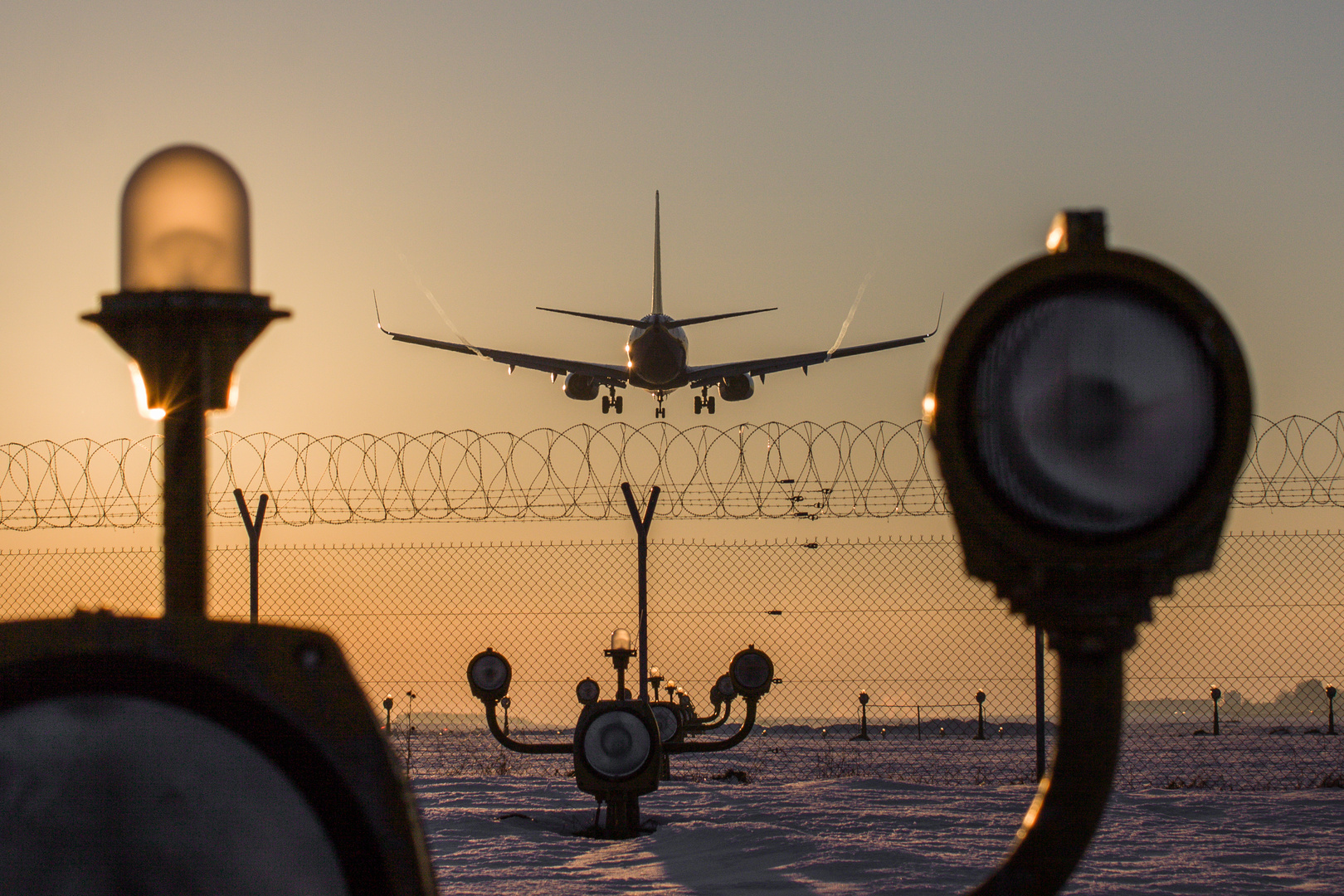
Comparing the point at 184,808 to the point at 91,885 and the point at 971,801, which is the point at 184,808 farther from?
the point at 971,801

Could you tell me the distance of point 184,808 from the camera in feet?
2.60

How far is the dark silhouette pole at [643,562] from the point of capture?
8.08m

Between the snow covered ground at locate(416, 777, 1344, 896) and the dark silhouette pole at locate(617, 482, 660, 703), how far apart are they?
872mm

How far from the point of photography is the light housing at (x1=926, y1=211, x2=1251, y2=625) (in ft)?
2.81

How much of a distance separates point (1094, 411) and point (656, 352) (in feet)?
85.1

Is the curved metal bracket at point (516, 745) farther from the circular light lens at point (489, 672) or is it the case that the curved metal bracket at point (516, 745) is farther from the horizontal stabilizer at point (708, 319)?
the horizontal stabilizer at point (708, 319)

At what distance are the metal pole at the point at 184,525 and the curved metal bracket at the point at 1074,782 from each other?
29.5 inches

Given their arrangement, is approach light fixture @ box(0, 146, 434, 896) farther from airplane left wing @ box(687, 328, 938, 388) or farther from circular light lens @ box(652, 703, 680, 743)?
airplane left wing @ box(687, 328, 938, 388)

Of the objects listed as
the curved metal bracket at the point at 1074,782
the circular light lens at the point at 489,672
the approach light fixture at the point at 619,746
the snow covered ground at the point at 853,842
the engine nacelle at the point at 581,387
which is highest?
the engine nacelle at the point at 581,387

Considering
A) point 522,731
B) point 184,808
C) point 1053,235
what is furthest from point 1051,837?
point 522,731

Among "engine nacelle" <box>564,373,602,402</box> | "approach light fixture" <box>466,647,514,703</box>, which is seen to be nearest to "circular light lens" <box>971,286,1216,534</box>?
"approach light fixture" <box>466,647,514,703</box>

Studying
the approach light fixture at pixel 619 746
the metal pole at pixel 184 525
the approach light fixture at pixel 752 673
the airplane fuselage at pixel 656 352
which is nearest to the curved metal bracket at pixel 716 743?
the approach light fixture at pixel 752 673

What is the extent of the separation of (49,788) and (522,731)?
738 inches

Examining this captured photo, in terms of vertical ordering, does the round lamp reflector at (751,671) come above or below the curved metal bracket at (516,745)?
above
